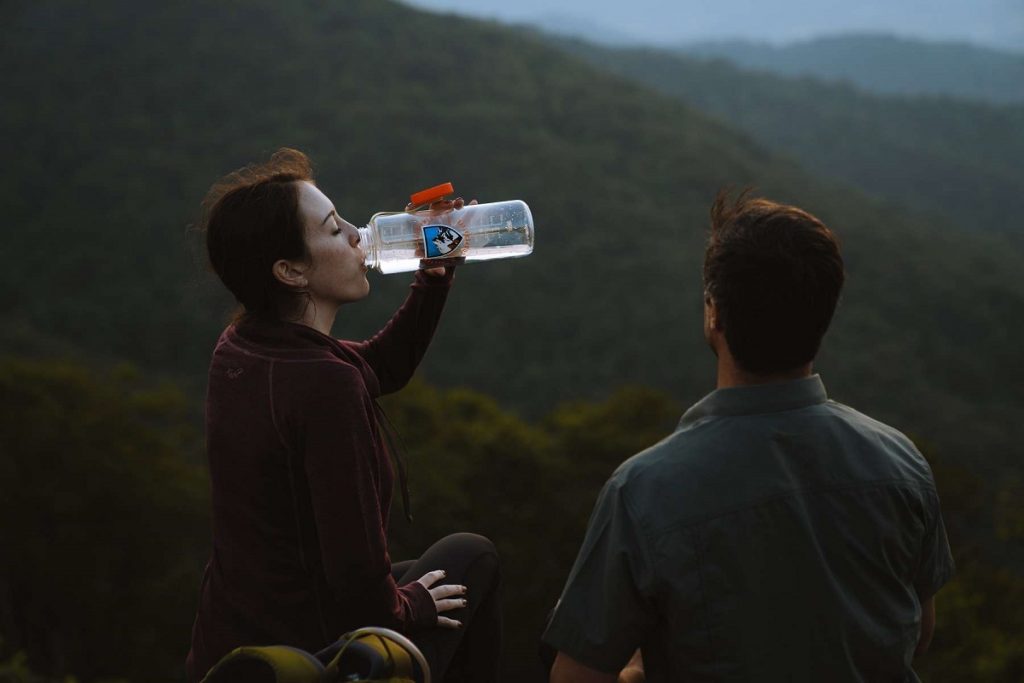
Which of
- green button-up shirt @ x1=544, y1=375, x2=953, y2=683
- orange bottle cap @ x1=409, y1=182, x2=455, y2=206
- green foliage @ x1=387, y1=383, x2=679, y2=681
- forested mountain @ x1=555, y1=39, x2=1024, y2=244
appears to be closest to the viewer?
green button-up shirt @ x1=544, y1=375, x2=953, y2=683

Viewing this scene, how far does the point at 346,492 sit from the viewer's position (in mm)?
1679

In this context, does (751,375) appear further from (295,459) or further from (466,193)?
(466,193)

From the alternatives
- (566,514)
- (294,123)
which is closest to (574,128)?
(294,123)

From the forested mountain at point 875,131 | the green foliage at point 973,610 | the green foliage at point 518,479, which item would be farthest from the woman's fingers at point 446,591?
the forested mountain at point 875,131

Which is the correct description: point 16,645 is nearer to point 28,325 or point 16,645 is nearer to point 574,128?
point 28,325

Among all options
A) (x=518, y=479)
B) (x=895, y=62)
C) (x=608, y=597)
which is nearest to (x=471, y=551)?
(x=608, y=597)

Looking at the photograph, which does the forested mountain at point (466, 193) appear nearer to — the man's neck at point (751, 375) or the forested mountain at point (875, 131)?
the forested mountain at point (875, 131)

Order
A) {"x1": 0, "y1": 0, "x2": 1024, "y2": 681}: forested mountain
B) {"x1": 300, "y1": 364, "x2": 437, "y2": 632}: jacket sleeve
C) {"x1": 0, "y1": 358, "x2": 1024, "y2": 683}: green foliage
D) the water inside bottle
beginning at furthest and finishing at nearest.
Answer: {"x1": 0, "y1": 0, "x2": 1024, "y2": 681}: forested mountain, {"x1": 0, "y1": 358, "x2": 1024, "y2": 683}: green foliage, the water inside bottle, {"x1": 300, "y1": 364, "x2": 437, "y2": 632}: jacket sleeve

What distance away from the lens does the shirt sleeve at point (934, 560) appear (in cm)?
169

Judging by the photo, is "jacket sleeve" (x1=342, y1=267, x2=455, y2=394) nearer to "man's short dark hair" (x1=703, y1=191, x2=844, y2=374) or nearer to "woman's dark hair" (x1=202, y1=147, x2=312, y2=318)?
"woman's dark hair" (x1=202, y1=147, x2=312, y2=318)

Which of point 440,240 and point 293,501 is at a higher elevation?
point 440,240

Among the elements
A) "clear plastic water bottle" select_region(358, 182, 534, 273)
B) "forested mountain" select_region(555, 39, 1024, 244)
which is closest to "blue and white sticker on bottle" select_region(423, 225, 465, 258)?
"clear plastic water bottle" select_region(358, 182, 534, 273)

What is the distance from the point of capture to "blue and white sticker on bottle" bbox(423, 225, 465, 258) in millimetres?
2197

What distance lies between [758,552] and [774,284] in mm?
421
